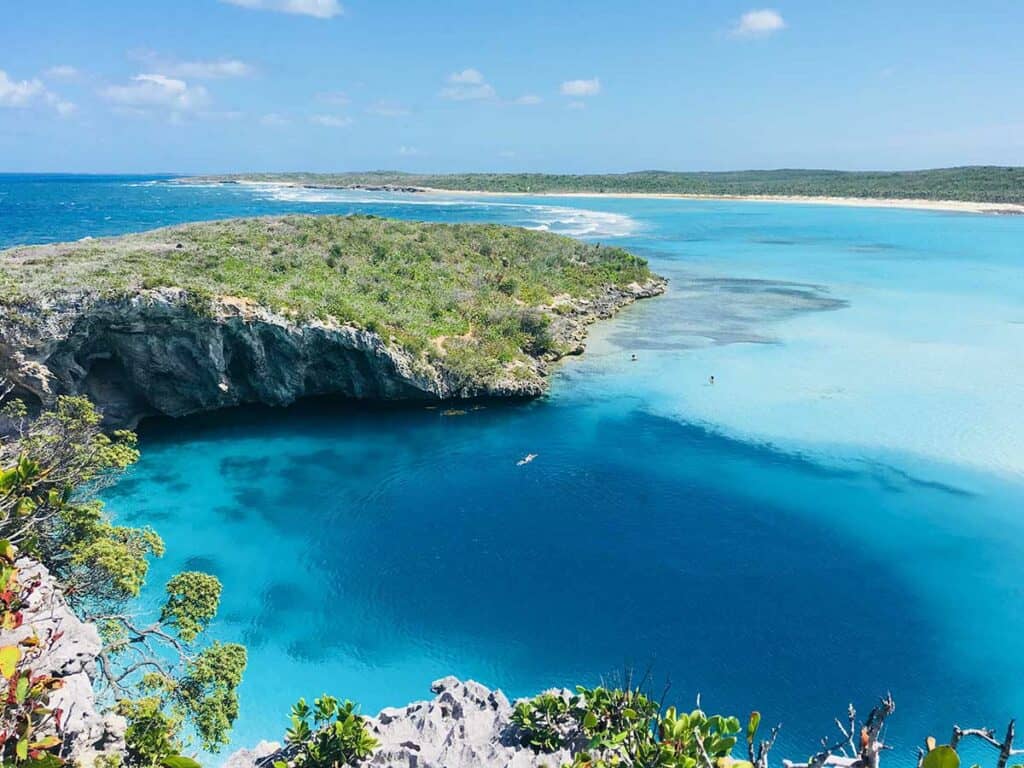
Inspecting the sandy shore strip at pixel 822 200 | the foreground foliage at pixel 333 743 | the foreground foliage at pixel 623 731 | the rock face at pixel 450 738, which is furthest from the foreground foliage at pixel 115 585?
the sandy shore strip at pixel 822 200

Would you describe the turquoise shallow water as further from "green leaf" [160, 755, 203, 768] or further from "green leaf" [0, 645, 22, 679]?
"green leaf" [0, 645, 22, 679]

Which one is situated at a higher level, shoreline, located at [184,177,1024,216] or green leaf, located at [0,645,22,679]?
shoreline, located at [184,177,1024,216]

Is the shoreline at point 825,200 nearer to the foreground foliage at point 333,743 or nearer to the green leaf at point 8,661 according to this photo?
the foreground foliage at point 333,743

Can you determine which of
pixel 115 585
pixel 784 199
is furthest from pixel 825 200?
pixel 115 585

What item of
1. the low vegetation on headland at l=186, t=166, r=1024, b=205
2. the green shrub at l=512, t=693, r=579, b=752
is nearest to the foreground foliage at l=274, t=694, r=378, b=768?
the green shrub at l=512, t=693, r=579, b=752

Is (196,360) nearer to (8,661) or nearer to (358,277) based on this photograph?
(358,277)

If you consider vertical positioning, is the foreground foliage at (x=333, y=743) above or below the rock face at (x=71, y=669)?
below

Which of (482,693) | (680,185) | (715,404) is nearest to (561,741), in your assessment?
(482,693)
